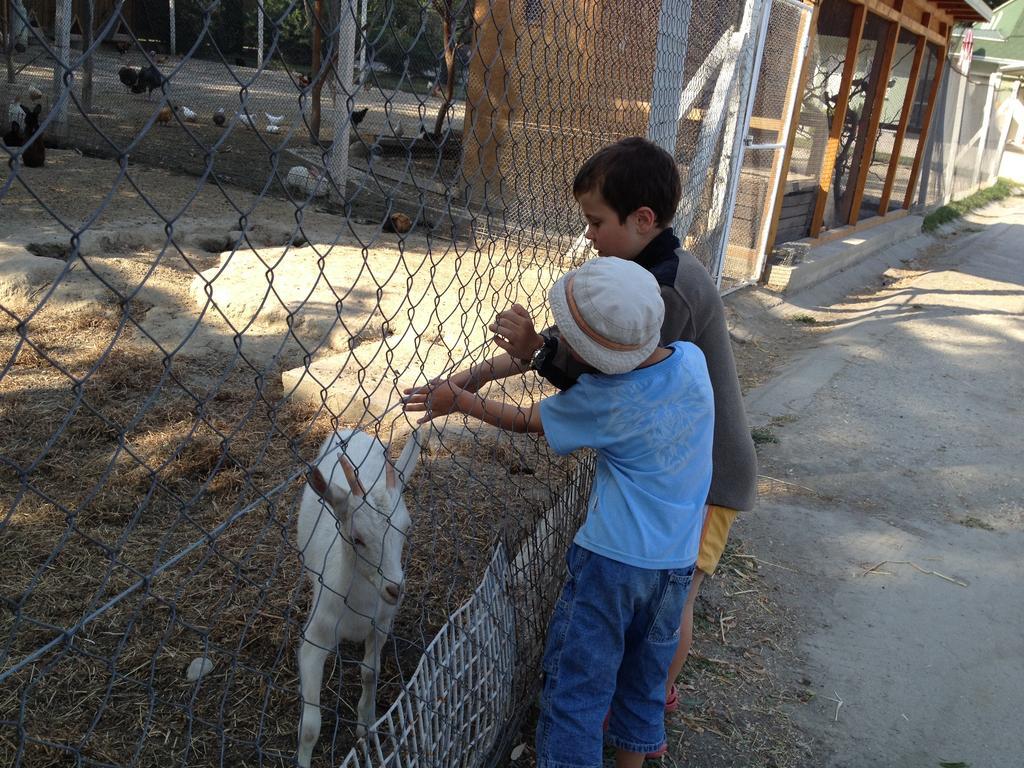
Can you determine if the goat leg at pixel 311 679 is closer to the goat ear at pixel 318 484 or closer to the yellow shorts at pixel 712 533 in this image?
the goat ear at pixel 318 484

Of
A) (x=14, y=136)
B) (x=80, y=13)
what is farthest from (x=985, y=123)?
(x=14, y=136)

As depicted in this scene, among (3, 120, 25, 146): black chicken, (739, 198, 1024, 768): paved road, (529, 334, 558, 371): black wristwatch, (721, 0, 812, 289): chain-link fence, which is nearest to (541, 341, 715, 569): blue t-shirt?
(529, 334, 558, 371): black wristwatch

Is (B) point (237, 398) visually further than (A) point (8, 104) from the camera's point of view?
No

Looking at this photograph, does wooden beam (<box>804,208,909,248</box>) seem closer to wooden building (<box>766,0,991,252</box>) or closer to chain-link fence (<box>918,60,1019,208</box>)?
wooden building (<box>766,0,991,252</box>)

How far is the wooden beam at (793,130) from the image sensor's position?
345 inches

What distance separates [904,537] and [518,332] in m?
3.09

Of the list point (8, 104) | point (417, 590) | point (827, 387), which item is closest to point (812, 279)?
point (827, 387)

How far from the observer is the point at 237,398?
4.99m

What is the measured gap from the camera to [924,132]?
15789 mm

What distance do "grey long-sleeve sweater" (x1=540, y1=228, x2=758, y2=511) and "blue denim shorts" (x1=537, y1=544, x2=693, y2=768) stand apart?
0.48m

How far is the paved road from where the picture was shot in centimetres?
304

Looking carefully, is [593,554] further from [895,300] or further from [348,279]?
[895,300]

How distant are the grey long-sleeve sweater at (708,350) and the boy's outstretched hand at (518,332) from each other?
0.19ft

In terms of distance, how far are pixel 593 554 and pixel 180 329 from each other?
4471 mm
